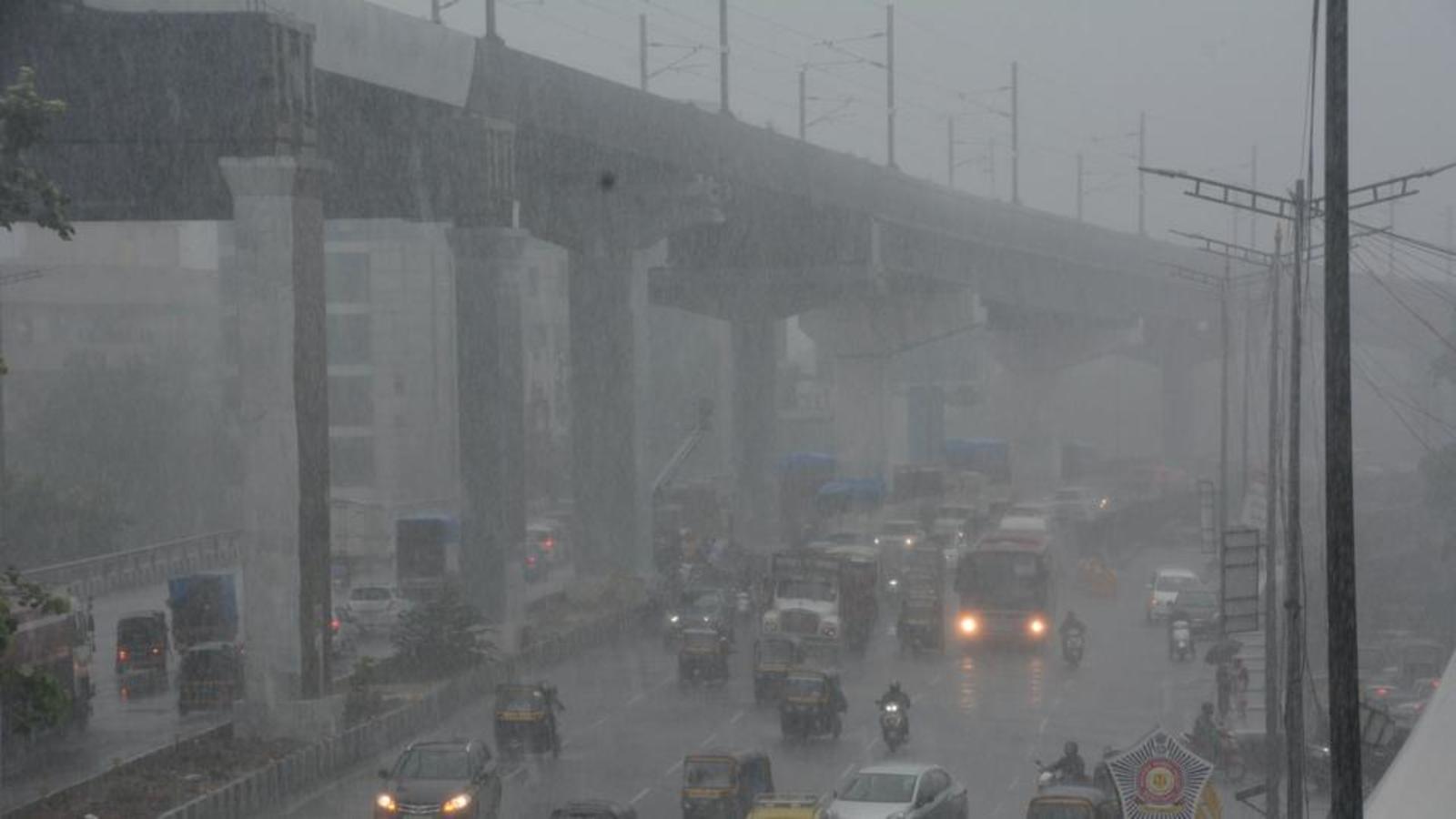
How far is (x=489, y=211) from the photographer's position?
39875 millimetres

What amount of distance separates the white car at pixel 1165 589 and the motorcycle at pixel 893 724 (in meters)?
17.1

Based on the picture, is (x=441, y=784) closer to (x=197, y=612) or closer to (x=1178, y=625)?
(x=197, y=612)

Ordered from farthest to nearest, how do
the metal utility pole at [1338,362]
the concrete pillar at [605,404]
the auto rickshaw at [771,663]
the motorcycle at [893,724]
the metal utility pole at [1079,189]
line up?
the metal utility pole at [1079,189]
the concrete pillar at [605,404]
the auto rickshaw at [771,663]
the motorcycle at [893,724]
the metal utility pole at [1338,362]

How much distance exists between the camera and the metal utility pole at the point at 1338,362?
29.4 feet

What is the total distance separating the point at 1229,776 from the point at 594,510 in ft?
87.1

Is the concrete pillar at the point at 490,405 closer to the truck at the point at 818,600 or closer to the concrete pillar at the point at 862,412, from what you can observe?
the truck at the point at 818,600

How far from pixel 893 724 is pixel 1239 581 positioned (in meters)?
6.27

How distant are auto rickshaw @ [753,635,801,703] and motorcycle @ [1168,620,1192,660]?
9.23m

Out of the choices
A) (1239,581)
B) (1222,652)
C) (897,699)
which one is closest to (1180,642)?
(1222,652)

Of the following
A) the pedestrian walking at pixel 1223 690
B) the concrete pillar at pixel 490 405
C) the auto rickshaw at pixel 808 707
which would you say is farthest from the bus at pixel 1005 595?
the auto rickshaw at pixel 808 707

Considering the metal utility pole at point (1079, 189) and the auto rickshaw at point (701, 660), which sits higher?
the metal utility pole at point (1079, 189)

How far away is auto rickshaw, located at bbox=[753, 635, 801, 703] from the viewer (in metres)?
32.7

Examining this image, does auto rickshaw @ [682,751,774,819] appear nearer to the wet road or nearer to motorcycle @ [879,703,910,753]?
the wet road

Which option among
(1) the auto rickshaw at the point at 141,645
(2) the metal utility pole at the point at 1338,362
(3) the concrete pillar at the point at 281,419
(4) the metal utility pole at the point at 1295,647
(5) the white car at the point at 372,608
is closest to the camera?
(2) the metal utility pole at the point at 1338,362
